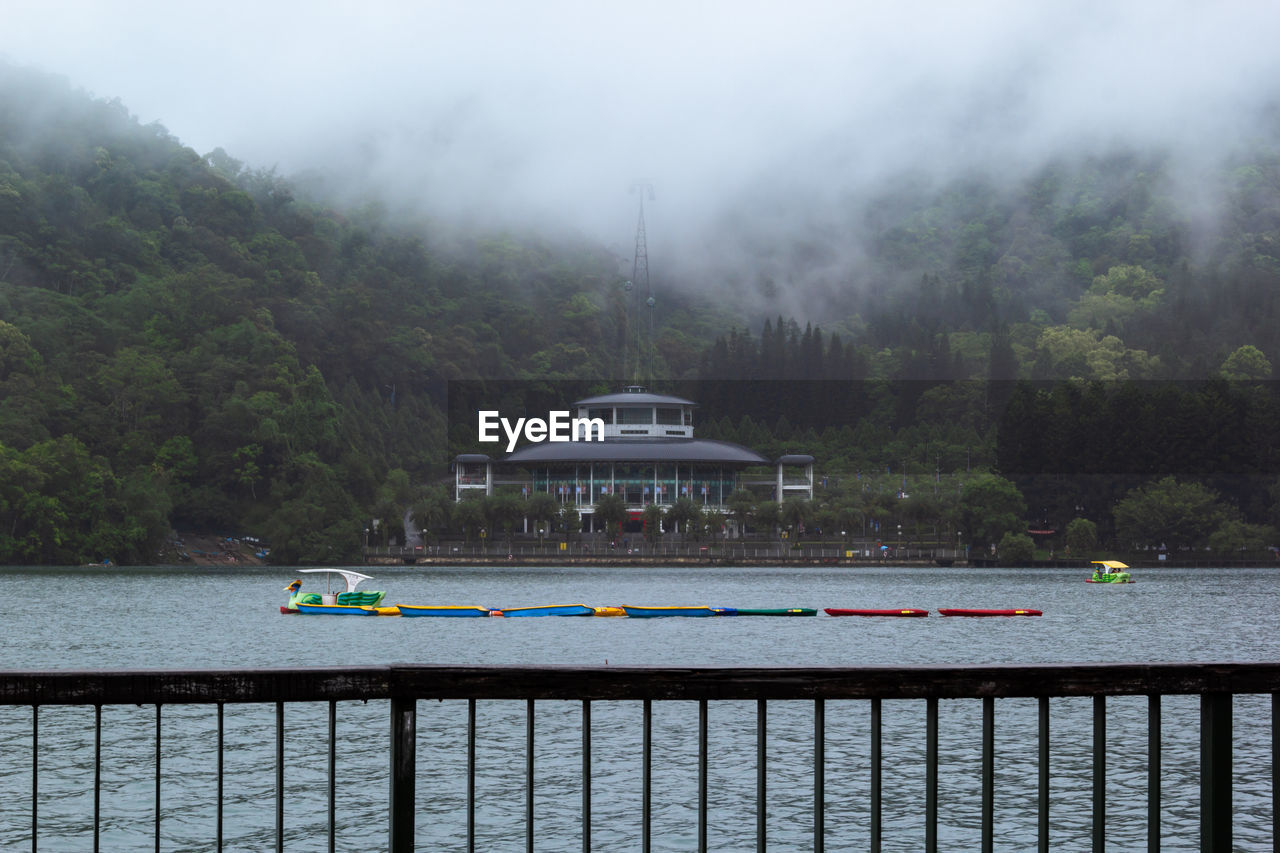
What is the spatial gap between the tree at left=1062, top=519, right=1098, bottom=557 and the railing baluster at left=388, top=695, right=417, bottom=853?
122265 mm

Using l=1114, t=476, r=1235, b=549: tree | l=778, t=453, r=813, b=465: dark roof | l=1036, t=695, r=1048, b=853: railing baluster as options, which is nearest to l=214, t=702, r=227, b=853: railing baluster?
l=1036, t=695, r=1048, b=853: railing baluster

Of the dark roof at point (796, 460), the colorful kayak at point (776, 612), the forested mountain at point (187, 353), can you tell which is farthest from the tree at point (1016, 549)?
the colorful kayak at point (776, 612)

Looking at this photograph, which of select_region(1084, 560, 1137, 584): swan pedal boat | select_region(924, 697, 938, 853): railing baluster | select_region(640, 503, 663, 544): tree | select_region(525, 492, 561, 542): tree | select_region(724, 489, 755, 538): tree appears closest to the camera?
select_region(924, 697, 938, 853): railing baluster

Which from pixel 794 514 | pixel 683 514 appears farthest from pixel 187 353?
pixel 794 514

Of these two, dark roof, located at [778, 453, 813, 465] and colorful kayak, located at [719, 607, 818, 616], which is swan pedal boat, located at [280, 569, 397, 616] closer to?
colorful kayak, located at [719, 607, 818, 616]

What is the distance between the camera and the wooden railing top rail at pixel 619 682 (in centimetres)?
611

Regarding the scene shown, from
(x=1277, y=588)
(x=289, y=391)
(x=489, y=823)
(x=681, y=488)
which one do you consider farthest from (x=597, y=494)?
(x=489, y=823)

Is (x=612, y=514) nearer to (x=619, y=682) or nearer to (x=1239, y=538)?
(x=1239, y=538)

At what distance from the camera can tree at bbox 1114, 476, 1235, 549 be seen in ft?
392

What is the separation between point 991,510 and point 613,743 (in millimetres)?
100897

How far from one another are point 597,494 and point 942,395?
163ft

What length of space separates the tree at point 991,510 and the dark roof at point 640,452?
2523cm

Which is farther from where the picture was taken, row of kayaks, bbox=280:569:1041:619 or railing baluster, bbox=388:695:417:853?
row of kayaks, bbox=280:569:1041:619

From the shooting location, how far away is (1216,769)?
635 cm
